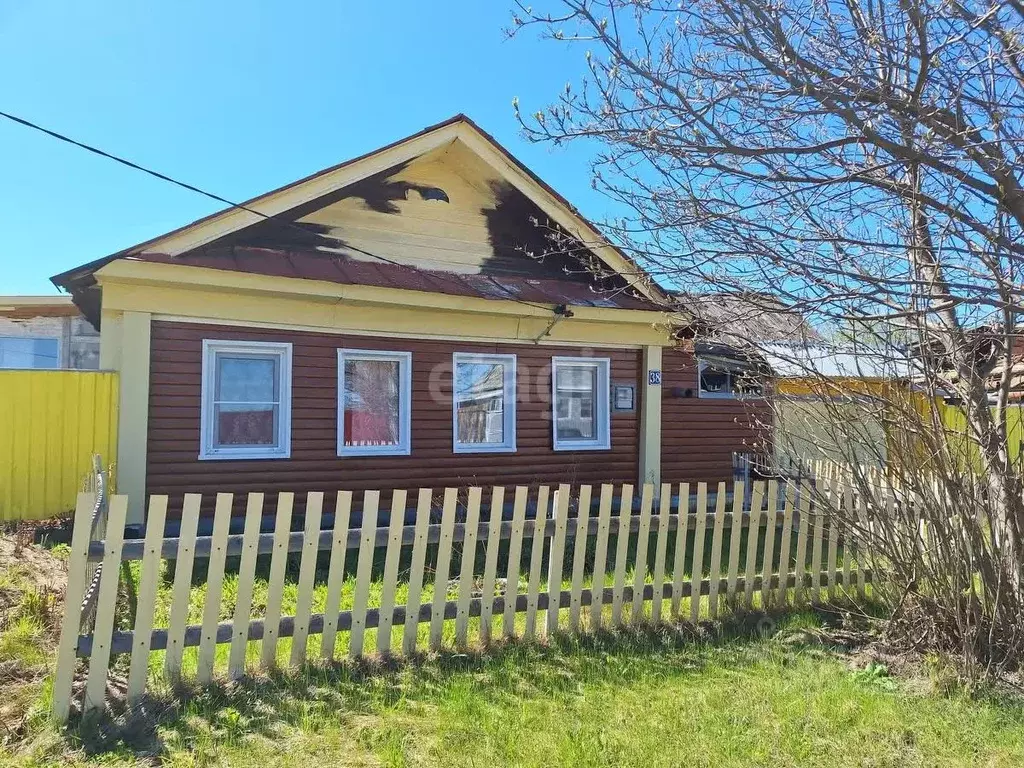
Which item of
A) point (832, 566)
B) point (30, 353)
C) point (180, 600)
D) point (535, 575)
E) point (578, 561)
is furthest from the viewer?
point (30, 353)

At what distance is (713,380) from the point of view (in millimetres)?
11688

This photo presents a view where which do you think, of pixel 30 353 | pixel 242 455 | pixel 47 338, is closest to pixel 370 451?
pixel 242 455

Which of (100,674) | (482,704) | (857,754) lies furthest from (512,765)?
(100,674)

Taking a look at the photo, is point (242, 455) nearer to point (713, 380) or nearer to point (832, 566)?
point (832, 566)

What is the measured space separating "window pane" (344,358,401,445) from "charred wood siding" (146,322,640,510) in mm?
216

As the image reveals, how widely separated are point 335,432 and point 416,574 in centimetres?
457

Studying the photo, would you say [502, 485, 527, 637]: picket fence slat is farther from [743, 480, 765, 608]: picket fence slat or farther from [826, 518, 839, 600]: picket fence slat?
[826, 518, 839, 600]: picket fence slat

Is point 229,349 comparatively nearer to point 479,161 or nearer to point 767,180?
point 479,161

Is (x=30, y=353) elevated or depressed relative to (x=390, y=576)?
elevated

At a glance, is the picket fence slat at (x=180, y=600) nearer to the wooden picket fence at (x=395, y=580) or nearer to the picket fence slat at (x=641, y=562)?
the wooden picket fence at (x=395, y=580)

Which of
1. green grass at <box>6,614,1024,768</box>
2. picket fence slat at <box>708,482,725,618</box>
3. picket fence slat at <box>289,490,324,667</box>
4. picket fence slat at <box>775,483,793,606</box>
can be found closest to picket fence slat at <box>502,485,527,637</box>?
green grass at <box>6,614,1024,768</box>

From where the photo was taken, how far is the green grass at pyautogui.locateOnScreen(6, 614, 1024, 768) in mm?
3209

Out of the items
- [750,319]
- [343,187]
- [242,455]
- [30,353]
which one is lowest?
[242,455]

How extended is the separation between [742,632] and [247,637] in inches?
128
